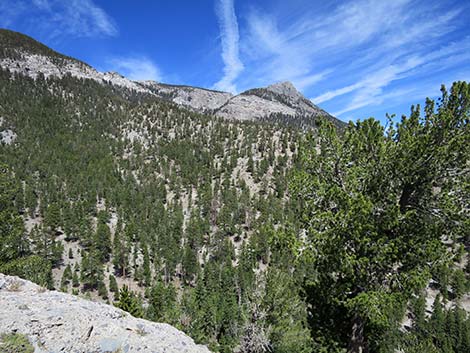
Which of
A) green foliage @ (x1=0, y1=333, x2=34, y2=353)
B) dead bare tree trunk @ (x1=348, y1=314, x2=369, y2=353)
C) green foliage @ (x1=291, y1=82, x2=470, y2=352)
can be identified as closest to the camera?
green foliage @ (x1=0, y1=333, x2=34, y2=353)

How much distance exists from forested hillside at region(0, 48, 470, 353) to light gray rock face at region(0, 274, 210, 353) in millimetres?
5132

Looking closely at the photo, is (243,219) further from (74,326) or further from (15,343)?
(15,343)

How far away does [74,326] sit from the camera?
8.25m

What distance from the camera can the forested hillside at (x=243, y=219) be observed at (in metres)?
8.72

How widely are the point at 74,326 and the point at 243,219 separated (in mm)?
96866

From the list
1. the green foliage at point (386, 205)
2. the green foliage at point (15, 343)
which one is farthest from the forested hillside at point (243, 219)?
the green foliage at point (15, 343)

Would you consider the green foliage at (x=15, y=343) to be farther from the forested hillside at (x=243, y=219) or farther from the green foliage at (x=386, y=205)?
the green foliage at (x=386, y=205)

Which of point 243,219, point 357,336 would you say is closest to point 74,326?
point 357,336

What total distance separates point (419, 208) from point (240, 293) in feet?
221

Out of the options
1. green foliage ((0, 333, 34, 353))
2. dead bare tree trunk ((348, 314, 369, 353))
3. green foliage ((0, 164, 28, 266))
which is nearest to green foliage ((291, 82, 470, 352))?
dead bare tree trunk ((348, 314, 369, 353))

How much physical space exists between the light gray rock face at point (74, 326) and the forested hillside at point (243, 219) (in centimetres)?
513

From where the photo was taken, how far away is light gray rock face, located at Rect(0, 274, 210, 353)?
24.9 ft

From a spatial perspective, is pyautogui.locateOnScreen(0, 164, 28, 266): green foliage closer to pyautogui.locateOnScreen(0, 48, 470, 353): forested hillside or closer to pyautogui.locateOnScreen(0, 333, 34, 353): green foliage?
pyautogui.locateOnScreen(0, 48, 470, 353): forested hillside

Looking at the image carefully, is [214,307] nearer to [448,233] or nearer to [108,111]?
[448,233]
